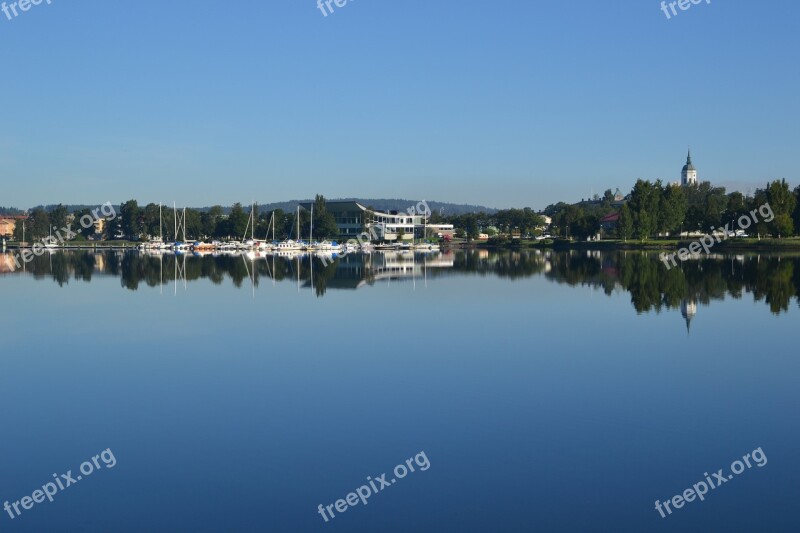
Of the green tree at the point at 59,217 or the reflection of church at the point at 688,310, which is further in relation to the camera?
the green tree at the point at 59,217

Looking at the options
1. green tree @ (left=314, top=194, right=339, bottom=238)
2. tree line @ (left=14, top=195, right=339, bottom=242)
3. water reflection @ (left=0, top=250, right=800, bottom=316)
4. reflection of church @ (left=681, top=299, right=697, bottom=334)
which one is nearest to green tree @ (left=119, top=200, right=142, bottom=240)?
tree line @ (left=14, top=195, right=339, bottom=242)

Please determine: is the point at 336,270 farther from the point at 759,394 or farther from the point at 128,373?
the point at 759,394

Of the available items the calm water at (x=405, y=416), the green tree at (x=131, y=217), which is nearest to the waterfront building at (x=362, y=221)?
the green tree at (x=131, y=217)

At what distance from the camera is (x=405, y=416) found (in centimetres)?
1342

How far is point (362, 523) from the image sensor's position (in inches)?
356

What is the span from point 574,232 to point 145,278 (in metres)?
76.7

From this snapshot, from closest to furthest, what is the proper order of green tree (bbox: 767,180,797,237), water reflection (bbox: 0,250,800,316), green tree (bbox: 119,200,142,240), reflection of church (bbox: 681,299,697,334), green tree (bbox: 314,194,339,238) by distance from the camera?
reflection of church (bbox: 681,299,697,334) < water reflection (bbox: 0,250,800,316) < green tree (bbox: 767,180,797,237) < green tree (bbox: 314,194,339,238) < green tree (bbox: 119,200,142,240)

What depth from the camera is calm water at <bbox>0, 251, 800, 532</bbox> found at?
9.43 m

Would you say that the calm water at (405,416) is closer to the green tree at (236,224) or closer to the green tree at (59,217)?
the green tree at (236,224)

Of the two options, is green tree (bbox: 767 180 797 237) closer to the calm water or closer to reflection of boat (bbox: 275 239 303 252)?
reflection of boat (bbox: 275 239 303 252)

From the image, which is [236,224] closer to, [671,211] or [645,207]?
[645,207]

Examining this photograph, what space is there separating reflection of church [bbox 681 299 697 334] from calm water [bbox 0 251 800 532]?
28 centimetres

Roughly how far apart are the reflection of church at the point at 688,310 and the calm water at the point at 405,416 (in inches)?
11.0

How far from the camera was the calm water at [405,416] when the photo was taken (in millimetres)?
9430
